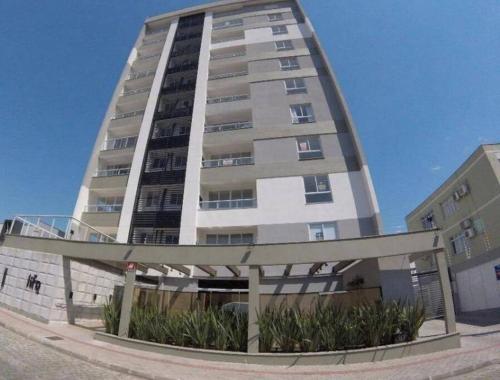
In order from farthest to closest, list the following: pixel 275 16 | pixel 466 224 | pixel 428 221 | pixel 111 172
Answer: pixel 428 221 < pixel 275 16 < pixel 466 224 < pixel 111 172

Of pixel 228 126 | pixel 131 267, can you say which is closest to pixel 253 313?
pixel 131 267

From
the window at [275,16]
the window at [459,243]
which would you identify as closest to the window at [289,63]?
the window at [275,16]

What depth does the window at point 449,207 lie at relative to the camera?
26564 mm

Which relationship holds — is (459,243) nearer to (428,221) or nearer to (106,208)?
(428,221)

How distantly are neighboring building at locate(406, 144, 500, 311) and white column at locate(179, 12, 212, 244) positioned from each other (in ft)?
70.8

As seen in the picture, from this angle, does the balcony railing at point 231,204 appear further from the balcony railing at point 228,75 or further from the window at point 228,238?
the balcony railing at point 228,75

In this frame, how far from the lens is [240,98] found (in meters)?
23.1

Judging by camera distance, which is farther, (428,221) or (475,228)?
(428,221)

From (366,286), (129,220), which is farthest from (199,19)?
(366,286)

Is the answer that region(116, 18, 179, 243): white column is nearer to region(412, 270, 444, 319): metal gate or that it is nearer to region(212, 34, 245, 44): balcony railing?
region(212, 34, 245, 44): balcony railing

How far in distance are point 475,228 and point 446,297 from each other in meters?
18.9

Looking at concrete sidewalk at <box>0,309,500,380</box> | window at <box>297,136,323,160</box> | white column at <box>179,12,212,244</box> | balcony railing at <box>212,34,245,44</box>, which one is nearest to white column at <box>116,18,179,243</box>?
white column at <box>179,12,212,244</box>

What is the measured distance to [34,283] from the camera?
494 inches

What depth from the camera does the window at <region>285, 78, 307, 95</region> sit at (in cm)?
2117
